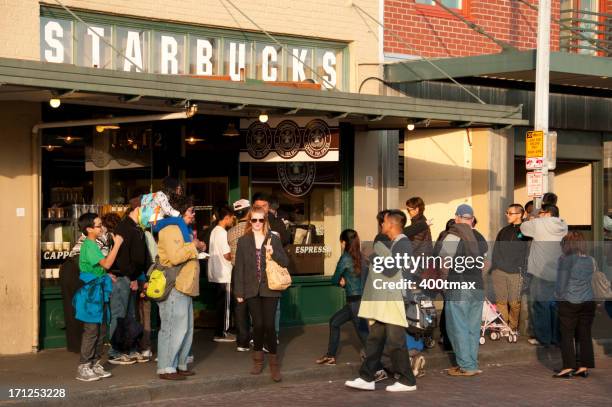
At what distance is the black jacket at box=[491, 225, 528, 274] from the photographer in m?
15.0

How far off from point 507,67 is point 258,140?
380 centimetres

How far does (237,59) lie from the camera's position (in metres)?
15.7

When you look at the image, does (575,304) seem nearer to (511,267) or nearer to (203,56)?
(511,267)

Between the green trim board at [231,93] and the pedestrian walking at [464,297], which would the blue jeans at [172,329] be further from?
the pedestrian walking at [464,297]

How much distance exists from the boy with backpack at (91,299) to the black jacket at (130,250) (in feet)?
1.76

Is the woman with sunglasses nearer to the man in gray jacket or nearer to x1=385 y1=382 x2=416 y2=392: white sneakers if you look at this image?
x1=385 y1=382 x2=416 y2=392: white sneakers

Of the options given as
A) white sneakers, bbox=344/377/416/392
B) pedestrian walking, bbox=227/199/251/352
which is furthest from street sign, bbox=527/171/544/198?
white sneakers, bbox=344/377/416/392

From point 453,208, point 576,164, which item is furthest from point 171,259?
point 576,164

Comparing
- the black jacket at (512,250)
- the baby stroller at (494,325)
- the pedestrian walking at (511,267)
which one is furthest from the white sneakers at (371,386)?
the black jacket at (512,250)

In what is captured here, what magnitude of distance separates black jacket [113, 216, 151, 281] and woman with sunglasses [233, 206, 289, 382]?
3.95 ft

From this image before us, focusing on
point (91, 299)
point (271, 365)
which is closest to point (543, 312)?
point (271, 365)

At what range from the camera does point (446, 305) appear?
12.9m

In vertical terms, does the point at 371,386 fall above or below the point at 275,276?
below

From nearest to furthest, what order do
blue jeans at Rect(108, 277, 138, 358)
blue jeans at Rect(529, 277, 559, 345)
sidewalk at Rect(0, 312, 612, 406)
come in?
sidewalk at Rect(0, 312, 612, 406) < blue jeans at Rect(108, 277, 138, 358) < blue jeans at Rect(529, 277, 559, 345)
